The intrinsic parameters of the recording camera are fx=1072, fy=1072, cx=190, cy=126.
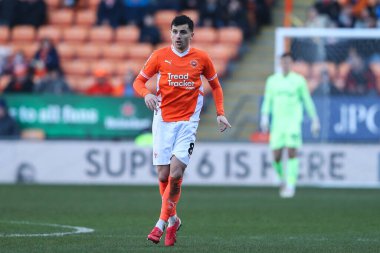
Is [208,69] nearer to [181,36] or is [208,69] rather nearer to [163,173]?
[181,36]

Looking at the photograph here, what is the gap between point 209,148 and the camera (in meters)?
21.1

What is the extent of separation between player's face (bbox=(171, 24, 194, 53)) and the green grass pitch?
1813mm

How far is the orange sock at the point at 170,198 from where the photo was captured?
9.80m

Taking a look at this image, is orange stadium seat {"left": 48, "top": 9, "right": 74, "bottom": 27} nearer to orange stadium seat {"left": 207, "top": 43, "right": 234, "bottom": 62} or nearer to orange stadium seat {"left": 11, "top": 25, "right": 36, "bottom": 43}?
orange stadium seat {"left": 11, "top": 25, "right": 36, "bottom": 43}

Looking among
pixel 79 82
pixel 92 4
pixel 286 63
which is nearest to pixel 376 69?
pixel 286 63

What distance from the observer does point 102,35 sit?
84.1 ft

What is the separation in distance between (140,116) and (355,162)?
4377 millimetres

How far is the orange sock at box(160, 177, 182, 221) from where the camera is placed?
980 centimetres

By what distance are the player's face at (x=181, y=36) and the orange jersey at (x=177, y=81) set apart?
125mm

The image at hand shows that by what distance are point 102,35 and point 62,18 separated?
4.79 feet

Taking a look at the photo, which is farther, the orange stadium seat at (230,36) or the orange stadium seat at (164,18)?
the orange stadium seat at (164,18)

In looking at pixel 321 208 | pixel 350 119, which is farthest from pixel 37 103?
pixel 321 208

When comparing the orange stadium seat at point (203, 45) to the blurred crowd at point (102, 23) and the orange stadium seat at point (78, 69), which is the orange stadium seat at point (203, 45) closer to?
Answer: the blurred crowd at point (102, 23)

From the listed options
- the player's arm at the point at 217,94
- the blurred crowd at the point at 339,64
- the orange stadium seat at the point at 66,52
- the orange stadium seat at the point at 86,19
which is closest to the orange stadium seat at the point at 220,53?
the blurred crowd at the point at 339,64
